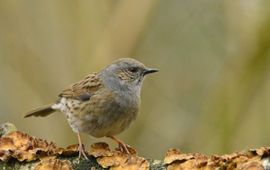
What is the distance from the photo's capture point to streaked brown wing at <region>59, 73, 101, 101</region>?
5.04 meters

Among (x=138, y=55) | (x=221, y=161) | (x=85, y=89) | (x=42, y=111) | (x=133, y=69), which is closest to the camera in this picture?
(x=221, y=161)

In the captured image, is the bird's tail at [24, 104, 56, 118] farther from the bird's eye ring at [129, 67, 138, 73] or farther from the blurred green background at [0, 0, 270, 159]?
the blurred green background at [0, 0, 270, 159]

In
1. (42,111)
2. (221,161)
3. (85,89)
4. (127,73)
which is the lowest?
(221,161)

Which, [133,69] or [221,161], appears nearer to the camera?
[221,161]

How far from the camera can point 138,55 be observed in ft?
22.6

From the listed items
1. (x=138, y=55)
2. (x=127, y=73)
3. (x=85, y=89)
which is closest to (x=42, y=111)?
(x=85, y=89)

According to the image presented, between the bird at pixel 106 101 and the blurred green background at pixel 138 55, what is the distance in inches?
46.6

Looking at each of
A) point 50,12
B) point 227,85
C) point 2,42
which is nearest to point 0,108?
point 2,42

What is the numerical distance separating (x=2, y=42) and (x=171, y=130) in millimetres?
2130

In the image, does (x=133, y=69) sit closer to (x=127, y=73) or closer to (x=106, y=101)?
(x=127, y=73)

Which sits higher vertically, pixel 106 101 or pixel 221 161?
pixel 106 101

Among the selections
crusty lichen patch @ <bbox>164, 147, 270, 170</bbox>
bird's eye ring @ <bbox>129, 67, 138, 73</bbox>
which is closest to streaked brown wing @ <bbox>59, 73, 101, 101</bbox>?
bird's eye ring @ <bbox>129, 67, 138, 73</bbox>

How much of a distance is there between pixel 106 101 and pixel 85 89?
0.31 meters

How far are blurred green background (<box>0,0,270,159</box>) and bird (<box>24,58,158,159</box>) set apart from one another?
118 centimetres
